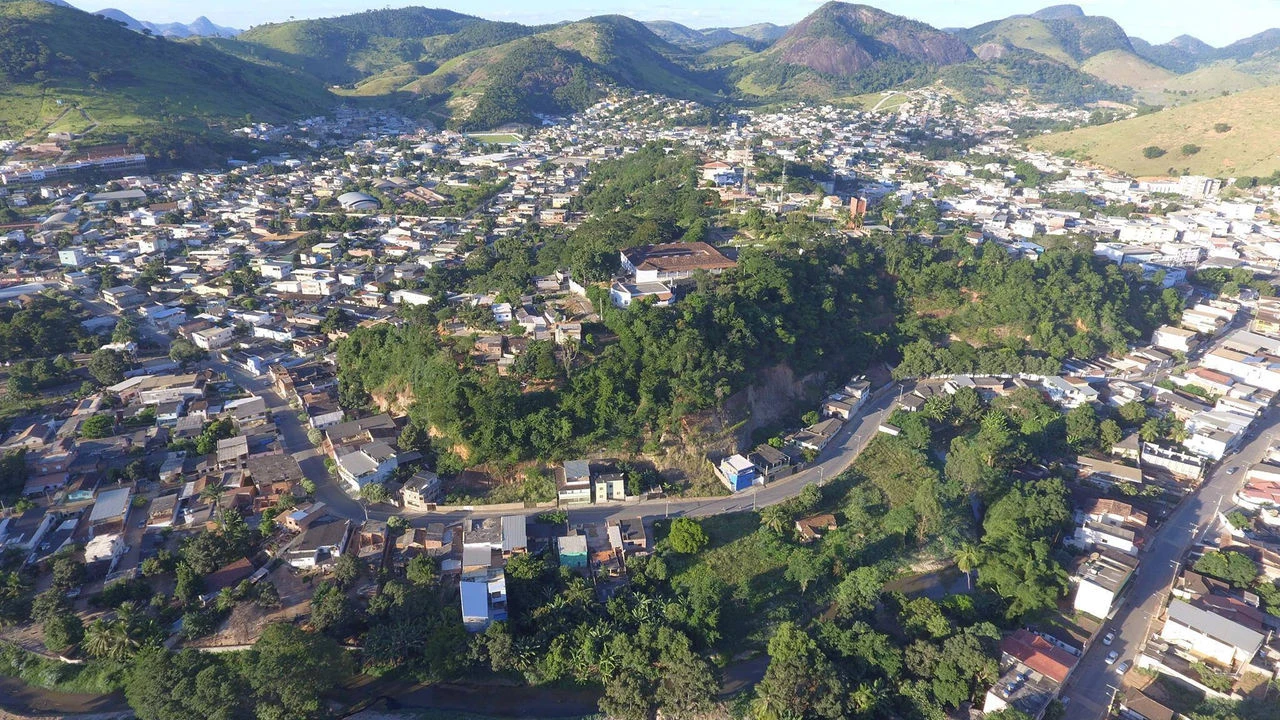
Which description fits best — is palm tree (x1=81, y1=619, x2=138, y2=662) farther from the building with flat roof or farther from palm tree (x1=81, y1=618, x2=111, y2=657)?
the building with flat roof

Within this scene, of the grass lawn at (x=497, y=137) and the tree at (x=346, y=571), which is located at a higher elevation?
the grass lawn at (x=497, y=137)

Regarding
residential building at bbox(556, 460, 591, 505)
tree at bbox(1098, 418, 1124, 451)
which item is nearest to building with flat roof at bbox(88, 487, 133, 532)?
residential building at bbox(556, 460, 591, 505)

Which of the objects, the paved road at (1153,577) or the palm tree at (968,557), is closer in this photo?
the paved road at (1153,577)

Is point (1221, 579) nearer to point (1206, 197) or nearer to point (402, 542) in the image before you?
point (402, 542)

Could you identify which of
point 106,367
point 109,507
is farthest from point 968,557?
point 106,367

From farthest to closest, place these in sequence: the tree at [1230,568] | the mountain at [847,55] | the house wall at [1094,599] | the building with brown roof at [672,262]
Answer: the mountain at [847,55] → the building with brown roof at [672,262] → the tree at [1230,568] → the house wall at [1094,599]

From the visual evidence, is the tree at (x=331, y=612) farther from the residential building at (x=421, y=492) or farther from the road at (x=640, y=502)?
the residential building at (x=421, y=492)

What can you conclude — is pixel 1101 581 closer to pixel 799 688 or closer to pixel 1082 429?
pixel 1082 429

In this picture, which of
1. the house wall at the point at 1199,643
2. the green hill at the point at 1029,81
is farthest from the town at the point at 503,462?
the green hill at the point at 1029,81

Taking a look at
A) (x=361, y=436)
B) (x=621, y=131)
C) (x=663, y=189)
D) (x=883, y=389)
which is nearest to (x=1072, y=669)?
(x=883, y=389)
